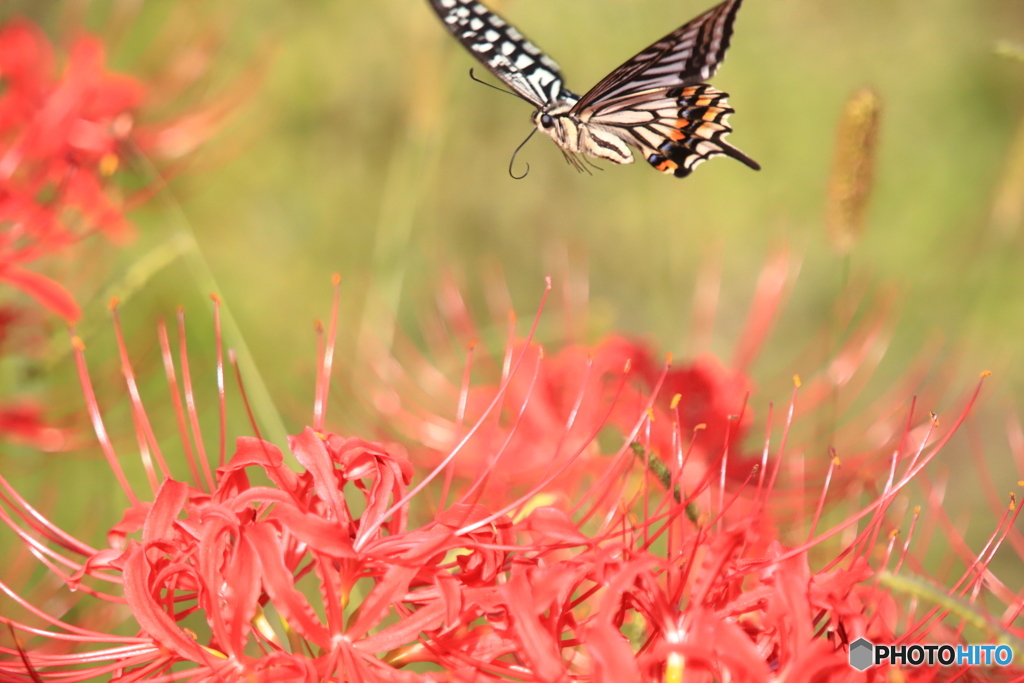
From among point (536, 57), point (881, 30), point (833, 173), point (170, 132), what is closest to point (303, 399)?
point (170, 132)

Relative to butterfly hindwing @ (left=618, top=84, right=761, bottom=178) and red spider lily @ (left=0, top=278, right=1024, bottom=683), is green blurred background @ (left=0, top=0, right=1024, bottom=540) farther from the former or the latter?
red spider lily @ (left=0, top=278, right=1024, bottom=683)

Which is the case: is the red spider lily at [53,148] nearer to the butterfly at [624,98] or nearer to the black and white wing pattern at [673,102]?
the butterfly at [624,98]

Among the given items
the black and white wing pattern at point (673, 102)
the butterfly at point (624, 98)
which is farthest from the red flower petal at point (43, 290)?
the black and white wing pattern at point (673, 102)

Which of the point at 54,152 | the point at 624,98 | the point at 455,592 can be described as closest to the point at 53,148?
the point at 54,152

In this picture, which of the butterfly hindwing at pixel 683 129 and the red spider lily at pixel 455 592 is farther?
the butterfly hindwing at pixel 683 129

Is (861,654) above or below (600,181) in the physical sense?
below

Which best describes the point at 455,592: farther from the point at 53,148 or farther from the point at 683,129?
the point at 53,148

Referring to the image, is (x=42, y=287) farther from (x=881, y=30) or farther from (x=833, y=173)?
(x=881, y=30)
